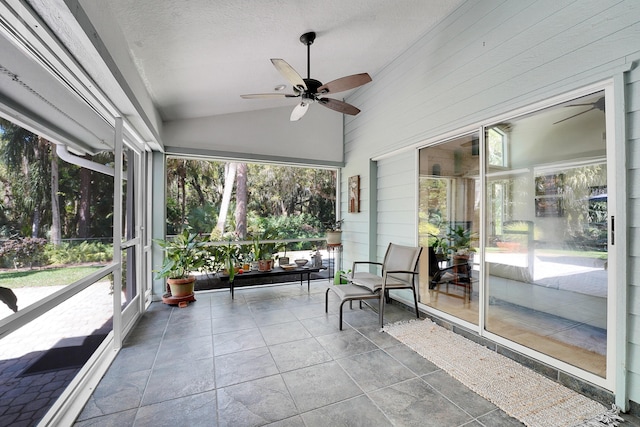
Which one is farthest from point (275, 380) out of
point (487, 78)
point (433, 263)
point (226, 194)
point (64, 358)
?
point (226, 194)

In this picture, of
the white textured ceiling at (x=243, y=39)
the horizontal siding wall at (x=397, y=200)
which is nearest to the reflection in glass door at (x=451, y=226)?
the horizontal siding wall at (x=397, y=200)

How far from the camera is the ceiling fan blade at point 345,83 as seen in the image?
2.52 m

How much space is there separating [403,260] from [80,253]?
130 inches

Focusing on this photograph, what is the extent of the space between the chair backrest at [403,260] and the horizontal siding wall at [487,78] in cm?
25

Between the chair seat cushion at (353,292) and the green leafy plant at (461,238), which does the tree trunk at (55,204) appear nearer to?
the chair seat cushion at (353,292)

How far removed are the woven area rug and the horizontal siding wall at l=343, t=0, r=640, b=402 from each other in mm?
330

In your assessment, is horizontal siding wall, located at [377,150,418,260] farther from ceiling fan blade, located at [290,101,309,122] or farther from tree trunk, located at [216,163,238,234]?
tree trunk, located at [216,163,238,234]

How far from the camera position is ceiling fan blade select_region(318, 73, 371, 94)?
8.28 ft

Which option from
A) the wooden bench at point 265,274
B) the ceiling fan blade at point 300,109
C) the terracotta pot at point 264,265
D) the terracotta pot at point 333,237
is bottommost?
the wooden bench at point 265,274

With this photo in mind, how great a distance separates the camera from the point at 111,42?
5.98 ft

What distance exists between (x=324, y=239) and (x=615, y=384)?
4116 millimetres

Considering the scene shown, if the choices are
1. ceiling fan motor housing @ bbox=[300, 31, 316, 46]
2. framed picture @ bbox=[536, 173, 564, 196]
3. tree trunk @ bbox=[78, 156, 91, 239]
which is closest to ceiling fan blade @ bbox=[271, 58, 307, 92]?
ceiling fan motor housing @ bbox=[300, 31, 316, 46]

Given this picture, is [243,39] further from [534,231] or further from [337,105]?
[534,231]

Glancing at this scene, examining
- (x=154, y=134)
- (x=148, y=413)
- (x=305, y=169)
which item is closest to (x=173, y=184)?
(x=154, y=134)
